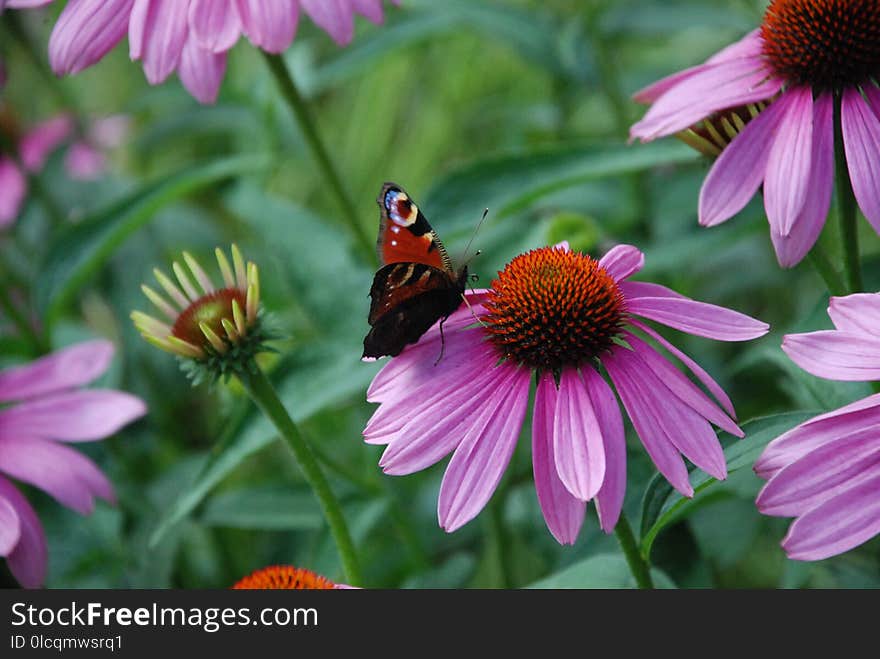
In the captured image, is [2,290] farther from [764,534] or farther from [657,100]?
[764,534]

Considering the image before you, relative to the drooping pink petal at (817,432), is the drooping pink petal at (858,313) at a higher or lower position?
higher

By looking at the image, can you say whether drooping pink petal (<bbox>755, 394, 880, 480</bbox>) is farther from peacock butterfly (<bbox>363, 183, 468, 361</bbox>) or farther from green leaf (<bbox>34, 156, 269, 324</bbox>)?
green leaf (<bbox>34, 156, 269, 324</bbox>)

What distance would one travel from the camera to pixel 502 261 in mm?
940

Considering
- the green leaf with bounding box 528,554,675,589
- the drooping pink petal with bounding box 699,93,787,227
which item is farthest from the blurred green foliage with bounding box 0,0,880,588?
the drooping pink petal with bounding box 699,93,787,227

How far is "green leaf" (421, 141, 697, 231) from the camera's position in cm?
85

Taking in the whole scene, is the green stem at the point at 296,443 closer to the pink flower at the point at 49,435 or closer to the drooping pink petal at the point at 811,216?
the pink flower at the point at 49,435

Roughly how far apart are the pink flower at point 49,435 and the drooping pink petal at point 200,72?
0.79 ft

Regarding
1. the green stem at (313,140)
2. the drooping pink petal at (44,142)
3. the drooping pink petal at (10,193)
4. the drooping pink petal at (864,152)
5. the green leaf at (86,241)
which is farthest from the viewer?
the drooping pink petal at (44,142)

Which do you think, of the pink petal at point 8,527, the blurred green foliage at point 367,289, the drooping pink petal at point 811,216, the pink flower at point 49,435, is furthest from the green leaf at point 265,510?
the drooping pink petal at point 811,216

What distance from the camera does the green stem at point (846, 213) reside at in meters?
0.64

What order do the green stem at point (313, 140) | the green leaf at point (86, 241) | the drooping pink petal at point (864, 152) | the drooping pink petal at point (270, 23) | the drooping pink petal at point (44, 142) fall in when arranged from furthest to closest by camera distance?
the drooping pink petal at point (44, 142) → the green leaf at point (86, 241) → the green stem at point (313, 140) → the drooping pink petal at point (270, 23) → the drooping pink petal at point (864, 152)

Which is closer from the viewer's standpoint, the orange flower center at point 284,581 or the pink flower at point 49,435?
the orange flower center at point 284,581

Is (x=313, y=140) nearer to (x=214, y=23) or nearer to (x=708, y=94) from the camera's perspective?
(x=214, y=23)

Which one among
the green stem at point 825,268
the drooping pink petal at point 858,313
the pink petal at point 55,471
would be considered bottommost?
the drooping pink petal at point 858,313
